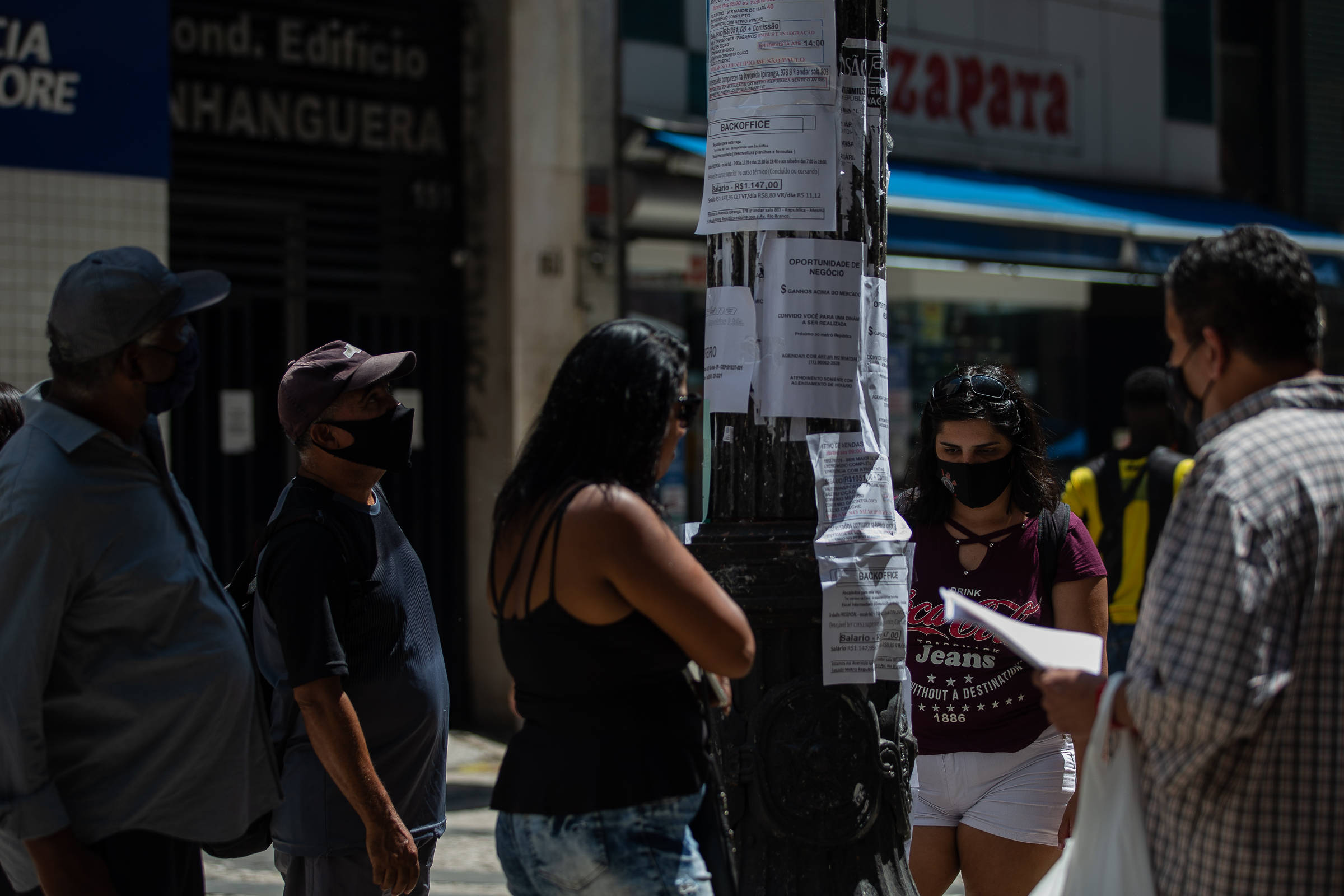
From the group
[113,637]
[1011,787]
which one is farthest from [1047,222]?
[113,637]

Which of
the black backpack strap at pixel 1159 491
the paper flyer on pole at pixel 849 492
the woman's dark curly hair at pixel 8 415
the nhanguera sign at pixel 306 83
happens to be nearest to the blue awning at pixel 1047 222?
the black backpack strap at pixel 1159 491

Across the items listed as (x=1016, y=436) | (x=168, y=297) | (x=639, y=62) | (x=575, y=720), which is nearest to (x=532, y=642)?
(x=575, y=720)

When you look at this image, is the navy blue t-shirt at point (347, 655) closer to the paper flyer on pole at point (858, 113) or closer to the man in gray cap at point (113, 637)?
the man in gray cap at point (113, 637)

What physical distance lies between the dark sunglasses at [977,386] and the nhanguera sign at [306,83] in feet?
17.8

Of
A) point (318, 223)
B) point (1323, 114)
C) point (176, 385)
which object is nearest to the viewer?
point (176, 385)

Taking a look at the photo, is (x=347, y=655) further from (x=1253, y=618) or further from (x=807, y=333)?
(x=1253, y=618)

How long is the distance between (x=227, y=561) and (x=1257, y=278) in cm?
678

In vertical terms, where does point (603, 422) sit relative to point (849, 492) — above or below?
above

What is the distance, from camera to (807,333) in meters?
3.04

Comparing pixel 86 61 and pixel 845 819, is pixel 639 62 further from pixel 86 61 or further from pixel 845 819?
pixel 845 819

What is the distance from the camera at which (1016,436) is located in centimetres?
375

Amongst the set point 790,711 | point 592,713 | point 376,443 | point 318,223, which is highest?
point 318,223

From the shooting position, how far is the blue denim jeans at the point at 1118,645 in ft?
19.0

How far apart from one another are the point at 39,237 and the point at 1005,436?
4968mm
